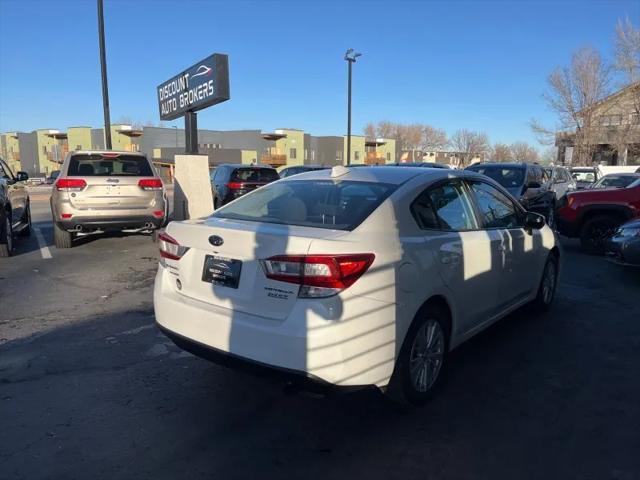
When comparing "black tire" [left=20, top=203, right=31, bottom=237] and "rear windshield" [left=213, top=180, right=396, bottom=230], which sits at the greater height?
"rear windshield" [left=213, top=180, right=396, bottom=230]

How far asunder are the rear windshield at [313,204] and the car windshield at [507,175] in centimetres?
911

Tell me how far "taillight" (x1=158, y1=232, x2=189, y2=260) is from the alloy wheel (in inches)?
65.3

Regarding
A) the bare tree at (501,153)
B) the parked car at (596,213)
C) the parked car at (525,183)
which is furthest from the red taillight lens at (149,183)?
the bare tree at (501,153)

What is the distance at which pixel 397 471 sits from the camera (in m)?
2.70

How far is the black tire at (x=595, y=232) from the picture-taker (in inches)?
366

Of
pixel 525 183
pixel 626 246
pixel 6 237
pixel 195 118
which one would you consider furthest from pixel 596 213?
pixel 6 237

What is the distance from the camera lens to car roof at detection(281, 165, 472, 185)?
3797mm

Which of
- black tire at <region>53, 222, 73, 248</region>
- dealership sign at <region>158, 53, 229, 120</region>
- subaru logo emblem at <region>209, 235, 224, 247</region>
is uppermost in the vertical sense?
dealership sign at <region>158, 53, 229, 120</region>

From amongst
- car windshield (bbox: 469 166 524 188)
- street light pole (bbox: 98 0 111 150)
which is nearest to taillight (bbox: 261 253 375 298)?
car windshield (bbox: 469 166 524 188)

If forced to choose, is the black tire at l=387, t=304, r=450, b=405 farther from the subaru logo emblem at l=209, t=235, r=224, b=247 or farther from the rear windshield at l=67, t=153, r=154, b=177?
the rear windshield at l=67, t=153, r=154, b=177

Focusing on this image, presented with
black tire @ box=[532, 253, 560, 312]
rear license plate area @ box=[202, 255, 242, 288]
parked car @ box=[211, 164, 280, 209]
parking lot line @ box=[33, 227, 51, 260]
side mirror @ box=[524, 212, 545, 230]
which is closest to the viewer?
rear license plate area @ box=[202, 255, 242, 288]

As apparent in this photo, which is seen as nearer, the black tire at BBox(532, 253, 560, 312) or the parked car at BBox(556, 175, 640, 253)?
the black tire at BBox(532, 253, 560, 312)

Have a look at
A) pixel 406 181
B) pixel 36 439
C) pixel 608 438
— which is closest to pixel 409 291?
pixel 406 181

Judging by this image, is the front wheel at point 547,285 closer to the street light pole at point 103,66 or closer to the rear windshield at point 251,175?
the rear windshield at point 251,175
